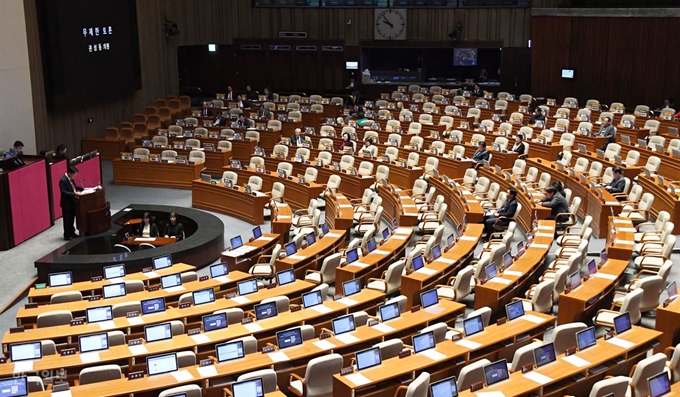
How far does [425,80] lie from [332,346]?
24438 millimetres

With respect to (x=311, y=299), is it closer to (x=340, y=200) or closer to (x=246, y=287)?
(x=246, y=287)

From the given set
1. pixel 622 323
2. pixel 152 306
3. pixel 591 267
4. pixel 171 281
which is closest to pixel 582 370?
pixel 622 323

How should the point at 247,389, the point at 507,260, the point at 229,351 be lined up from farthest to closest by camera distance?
1. the point at 507,260
2. the point at 229,351
3. the point at 247,389

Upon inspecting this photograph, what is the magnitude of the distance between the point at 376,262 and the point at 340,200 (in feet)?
14.4

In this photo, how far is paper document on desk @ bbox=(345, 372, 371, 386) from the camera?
363 inches

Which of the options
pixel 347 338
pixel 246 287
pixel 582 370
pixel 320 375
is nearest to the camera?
pixel 582 370

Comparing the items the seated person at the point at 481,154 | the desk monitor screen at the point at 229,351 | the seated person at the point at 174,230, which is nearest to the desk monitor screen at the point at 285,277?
the desk monitor screen at the point at 229,351

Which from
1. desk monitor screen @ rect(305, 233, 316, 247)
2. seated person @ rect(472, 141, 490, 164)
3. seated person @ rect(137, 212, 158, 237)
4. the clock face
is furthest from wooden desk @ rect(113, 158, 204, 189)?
the clock face

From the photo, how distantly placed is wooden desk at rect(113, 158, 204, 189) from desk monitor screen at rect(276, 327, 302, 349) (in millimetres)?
12803

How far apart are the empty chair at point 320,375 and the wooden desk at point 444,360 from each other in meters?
0.24

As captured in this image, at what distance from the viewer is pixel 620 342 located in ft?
33.4

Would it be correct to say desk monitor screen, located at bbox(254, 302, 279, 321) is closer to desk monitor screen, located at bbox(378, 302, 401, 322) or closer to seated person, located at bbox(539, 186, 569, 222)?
desk monitor screen, located at bbox(378, 302, 401, 322)

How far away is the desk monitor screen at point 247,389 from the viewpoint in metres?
8.89

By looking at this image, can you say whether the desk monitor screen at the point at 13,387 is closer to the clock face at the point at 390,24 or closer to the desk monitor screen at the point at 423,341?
the desk monitor screen at the point at 423,341
